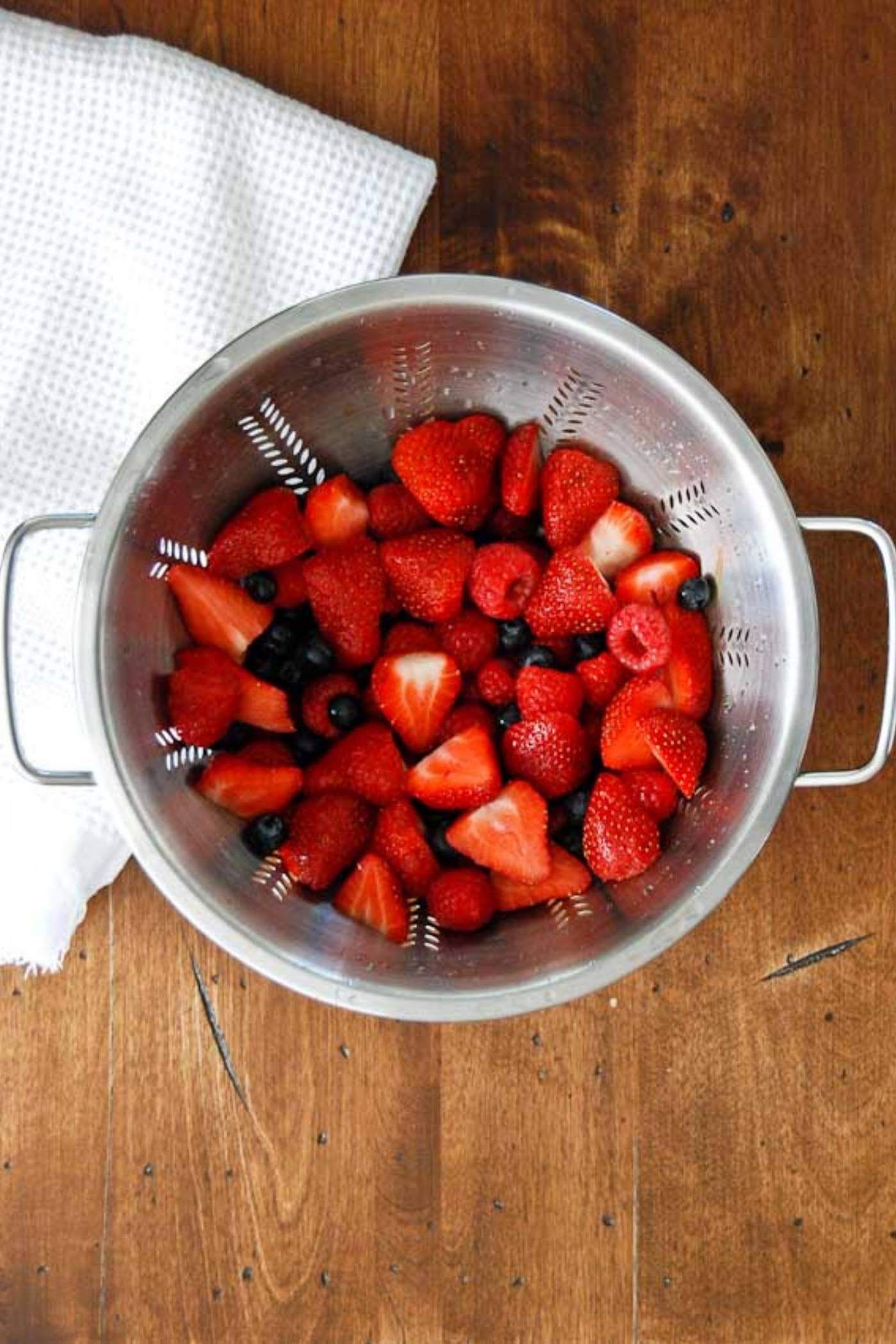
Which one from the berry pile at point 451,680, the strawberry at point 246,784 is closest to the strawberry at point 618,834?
the berry pile at point 451,680

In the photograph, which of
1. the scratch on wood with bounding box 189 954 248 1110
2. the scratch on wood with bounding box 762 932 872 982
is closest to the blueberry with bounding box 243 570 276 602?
the scratch on wood with bounding box 189 954 248 1110

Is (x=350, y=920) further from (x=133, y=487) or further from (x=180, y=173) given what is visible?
(x=180, y=173)

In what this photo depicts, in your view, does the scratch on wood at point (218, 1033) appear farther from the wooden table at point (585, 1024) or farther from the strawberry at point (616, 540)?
the strawberry at point (616, 540)

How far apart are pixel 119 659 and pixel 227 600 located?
11 cm

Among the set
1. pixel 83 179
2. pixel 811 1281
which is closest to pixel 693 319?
pixel 83 179

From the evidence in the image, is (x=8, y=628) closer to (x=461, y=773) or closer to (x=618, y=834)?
(x=461, y=773)

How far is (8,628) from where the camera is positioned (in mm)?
898

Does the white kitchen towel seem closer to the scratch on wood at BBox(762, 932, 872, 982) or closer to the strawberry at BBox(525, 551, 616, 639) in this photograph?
the strawberry at BBox(525, 551, 616, 639)

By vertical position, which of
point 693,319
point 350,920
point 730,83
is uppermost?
point 730,83

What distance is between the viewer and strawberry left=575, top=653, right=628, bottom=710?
0.99 meters

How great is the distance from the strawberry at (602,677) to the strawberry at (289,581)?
0.21m

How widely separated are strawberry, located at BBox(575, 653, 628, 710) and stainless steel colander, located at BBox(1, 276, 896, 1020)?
70mm

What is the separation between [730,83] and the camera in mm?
1132

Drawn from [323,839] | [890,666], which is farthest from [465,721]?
[890,666]
